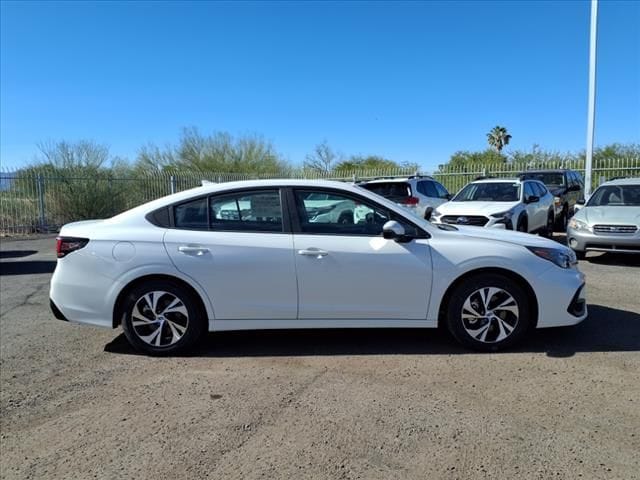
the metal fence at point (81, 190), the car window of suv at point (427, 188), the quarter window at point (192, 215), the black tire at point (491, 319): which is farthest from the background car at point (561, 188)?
the quarter window at point (192, 215)

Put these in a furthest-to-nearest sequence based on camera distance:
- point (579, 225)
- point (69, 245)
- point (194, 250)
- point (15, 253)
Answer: point (15, 253), point (579, 225), point (69, 245), point (194, 250)

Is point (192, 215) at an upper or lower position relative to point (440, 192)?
lower

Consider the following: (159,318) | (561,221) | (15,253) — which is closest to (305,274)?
(159,318)

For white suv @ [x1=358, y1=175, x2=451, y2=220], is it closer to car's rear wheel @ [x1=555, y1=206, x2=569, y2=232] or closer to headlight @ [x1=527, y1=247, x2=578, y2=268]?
car's rear wheel @ [x1=555, y1=206, x2=569, y2=232]

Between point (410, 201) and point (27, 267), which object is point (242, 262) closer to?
point (410, 201)

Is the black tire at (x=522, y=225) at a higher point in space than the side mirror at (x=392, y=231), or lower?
lower

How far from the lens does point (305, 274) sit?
4.46 m

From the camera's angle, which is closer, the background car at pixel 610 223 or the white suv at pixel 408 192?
the background car at pixel 610 223

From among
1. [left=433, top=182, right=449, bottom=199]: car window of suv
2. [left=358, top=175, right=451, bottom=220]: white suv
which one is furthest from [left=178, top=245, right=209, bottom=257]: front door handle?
[left=433, top=182, right=449, bottom=199]: car window of suv

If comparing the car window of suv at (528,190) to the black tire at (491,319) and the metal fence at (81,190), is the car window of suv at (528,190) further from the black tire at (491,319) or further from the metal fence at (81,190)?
the black tire at (491,319)

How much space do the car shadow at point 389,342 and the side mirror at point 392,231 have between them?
3.49 feet

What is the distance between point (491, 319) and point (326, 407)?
180 cm

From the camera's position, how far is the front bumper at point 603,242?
8.67 metres

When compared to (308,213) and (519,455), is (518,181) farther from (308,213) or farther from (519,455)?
(519,455)
